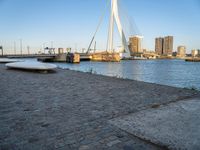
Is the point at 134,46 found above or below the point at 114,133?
above

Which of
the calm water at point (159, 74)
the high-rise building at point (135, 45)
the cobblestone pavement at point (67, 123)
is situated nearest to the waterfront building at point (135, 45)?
the high-rise building at point (135, 45)

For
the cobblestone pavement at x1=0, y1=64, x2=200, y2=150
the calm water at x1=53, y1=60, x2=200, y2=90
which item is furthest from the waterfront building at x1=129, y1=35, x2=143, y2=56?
the cobblestone pavement at x1=0, y1=64, x2=200, y2=150

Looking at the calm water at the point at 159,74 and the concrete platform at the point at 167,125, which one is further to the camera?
the calm water at the point at 159,74

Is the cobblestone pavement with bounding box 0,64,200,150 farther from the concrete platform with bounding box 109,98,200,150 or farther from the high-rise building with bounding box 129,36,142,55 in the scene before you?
the high-rise building with bounding box 129,36,142,55

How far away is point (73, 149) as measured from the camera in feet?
7.29

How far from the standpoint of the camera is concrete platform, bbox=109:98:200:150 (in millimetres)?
2461

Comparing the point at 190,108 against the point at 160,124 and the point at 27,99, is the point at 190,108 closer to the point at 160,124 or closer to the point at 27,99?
the point at 160,124

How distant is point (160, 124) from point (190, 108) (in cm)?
137

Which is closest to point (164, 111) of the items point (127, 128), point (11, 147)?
point (127, 128)

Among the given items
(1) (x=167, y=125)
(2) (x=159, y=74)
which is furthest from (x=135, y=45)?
(1) (x=167, y=125)

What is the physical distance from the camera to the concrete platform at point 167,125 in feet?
8.07

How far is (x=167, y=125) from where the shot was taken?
301 centimetres

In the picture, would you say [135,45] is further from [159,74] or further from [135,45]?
[159,74]

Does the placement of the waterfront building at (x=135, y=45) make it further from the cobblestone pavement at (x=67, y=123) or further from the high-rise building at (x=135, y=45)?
the cobblestone pavement at (x=67, y=123)
